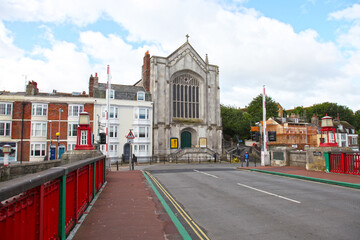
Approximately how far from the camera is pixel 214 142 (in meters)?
44.6

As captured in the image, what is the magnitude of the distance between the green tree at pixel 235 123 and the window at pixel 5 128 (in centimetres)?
4127

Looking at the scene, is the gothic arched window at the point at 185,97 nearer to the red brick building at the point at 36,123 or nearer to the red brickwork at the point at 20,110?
the red brick building at the point at 36,123

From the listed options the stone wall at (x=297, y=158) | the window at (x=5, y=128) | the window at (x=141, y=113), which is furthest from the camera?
the window at (x=141, y=113)

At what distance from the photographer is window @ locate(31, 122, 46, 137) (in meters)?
34.3

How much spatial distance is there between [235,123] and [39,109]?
128ft

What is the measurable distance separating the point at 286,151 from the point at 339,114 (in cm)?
6739

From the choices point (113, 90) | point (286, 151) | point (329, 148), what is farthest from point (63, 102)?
point (329, 148)

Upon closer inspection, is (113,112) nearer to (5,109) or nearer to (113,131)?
(113,131)

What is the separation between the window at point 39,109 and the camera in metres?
34.7

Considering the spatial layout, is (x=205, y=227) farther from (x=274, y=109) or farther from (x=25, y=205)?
(x=274, y=109)

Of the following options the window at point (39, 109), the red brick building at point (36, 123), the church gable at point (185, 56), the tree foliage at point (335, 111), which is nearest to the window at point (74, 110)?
the red brick building at point (36, 123)

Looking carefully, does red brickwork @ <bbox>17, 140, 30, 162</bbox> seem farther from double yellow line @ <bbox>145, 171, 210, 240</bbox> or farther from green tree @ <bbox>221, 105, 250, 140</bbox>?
green tree @ <bbox>221, 105, 250, 140</bbox>

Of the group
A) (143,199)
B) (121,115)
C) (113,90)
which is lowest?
(143,199)

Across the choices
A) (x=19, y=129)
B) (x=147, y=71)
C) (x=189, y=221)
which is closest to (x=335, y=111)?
(x=147, y=71)
